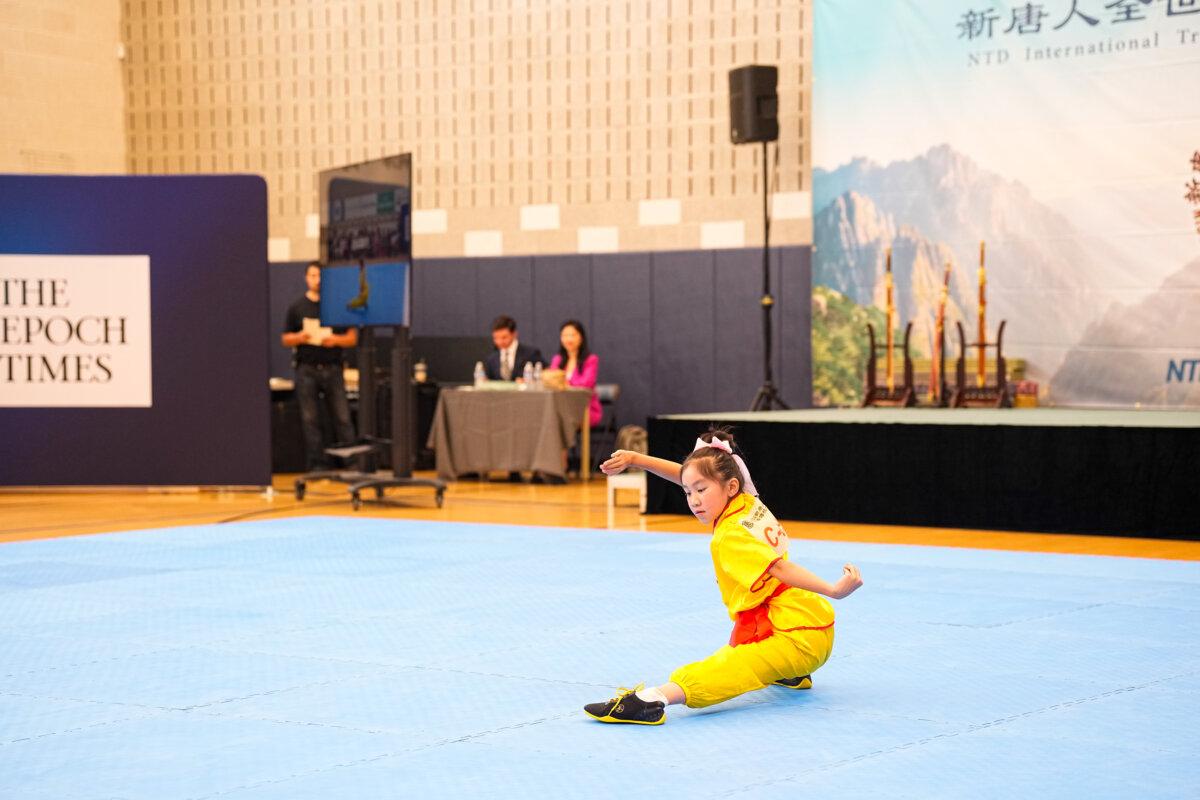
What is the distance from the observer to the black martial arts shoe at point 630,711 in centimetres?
366

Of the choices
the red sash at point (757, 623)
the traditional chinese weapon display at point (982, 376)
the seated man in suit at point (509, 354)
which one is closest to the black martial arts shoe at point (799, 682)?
the red sash at point (757, 623)

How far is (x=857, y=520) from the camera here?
873 centimetres

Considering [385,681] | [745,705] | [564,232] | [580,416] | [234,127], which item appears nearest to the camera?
[745,705]

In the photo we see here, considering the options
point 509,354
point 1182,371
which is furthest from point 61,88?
point 1182,371

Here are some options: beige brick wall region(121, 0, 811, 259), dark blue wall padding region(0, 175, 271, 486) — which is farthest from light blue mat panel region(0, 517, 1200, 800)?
beige brick wall region(121, 0, 811, 259)

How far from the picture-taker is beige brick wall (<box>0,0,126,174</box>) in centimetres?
1394

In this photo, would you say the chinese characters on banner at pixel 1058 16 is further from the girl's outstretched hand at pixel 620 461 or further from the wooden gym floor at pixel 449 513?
the girl's outstretched hand at pixel 620 461

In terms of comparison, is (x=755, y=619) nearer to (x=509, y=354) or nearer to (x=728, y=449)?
(x=728, y=449)

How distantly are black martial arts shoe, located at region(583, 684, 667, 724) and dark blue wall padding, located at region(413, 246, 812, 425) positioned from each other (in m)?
8.79

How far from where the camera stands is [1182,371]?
1062cm

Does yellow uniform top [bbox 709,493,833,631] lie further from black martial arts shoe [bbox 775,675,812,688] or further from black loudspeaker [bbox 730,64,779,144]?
black loudspeaker [bbox 730,64,779,144]

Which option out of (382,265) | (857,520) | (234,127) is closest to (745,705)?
(857,520)

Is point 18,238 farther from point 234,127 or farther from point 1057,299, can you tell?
point 1057,299

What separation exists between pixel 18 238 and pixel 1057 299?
7.64m
